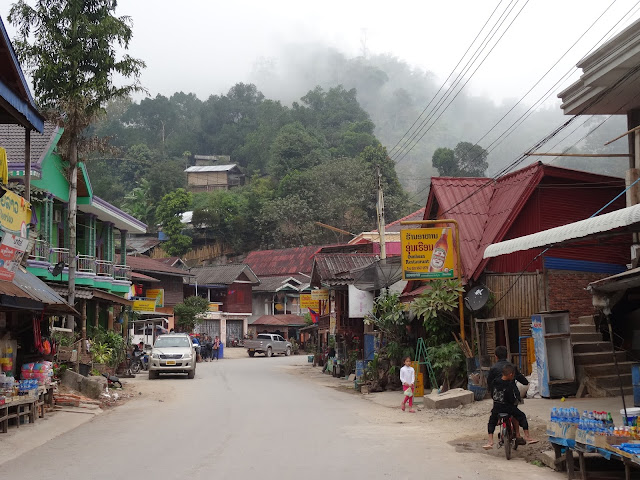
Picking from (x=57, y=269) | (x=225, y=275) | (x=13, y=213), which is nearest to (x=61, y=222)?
(x=57, y=269)

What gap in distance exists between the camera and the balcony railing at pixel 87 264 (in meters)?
32.7

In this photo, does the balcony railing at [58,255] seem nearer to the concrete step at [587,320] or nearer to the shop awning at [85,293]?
the shop awning at [85,293]

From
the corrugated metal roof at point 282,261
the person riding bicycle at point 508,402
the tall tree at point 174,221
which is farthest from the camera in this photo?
the tall tree at point 174,221

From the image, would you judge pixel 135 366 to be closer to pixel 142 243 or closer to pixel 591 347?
pixel 591 347

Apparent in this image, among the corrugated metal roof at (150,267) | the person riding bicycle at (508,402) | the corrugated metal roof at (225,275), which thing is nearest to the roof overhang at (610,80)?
the person riding bicycle at (508,402)

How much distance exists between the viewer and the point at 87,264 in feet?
109

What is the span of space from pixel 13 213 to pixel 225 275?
5338 cm

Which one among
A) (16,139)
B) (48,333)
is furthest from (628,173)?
(16,139)

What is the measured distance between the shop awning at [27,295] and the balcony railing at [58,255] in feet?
36.9

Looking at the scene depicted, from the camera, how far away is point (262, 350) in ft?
188

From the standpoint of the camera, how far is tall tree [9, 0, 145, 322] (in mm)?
25797

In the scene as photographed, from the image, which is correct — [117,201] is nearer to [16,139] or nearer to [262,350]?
[262,350]

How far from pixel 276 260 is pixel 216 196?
1153 cm

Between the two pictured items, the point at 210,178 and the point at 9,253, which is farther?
the point at 210,178
